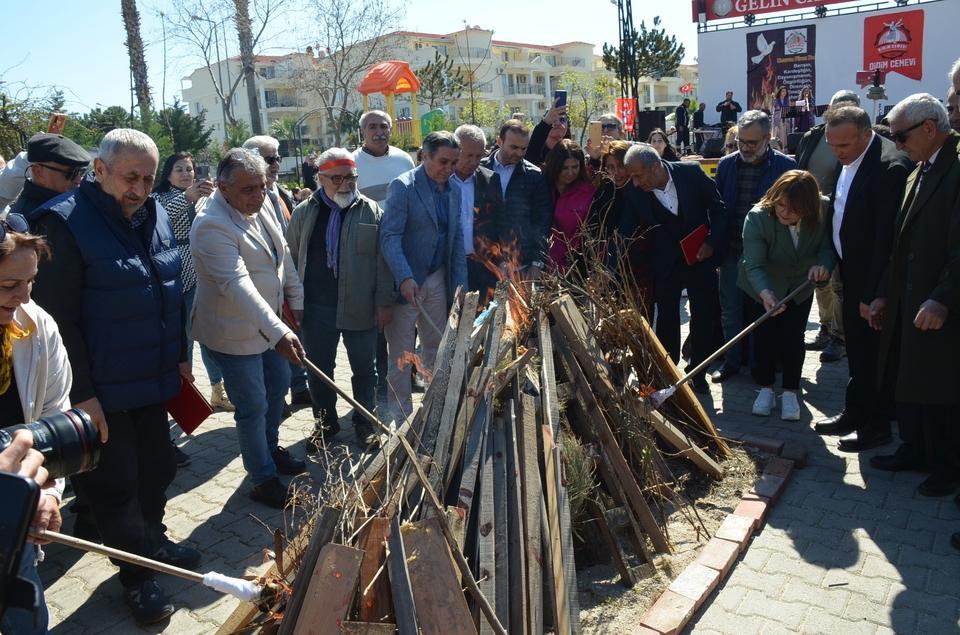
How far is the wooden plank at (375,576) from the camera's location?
2.47 metres

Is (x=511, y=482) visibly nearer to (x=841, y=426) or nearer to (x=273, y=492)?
(x=273, y=492)

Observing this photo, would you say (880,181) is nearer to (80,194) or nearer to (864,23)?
(80,194)

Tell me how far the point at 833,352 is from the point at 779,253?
215 cm

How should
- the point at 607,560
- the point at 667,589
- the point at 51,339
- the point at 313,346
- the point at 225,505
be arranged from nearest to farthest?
the point at 51,339
the point at 667,589
the point at 607,560
the point at 225,505
the point at 313,346

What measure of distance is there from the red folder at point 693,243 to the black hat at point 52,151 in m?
4.31

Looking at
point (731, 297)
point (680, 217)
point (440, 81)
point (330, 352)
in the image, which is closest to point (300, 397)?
point (330, 352)

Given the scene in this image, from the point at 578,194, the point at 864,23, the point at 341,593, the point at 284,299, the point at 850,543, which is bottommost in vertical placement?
the point at 850,543

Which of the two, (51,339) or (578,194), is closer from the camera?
(51,339)

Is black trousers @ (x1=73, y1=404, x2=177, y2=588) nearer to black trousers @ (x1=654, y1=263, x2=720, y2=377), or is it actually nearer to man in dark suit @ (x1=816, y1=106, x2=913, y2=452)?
black trousers @ (x1=654, y1=263, x2=720, y2=377)

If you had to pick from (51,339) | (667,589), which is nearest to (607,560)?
(667,589)

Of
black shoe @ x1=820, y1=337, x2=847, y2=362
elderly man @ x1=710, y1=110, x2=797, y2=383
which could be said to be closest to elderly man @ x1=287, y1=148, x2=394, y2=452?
elderly man @ x1=710, y1=110, x2=797, y2=383

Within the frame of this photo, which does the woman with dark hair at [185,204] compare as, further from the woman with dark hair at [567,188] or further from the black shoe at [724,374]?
the black shoe at [724,374]

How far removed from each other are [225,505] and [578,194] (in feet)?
12.0

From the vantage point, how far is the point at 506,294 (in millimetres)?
4109
